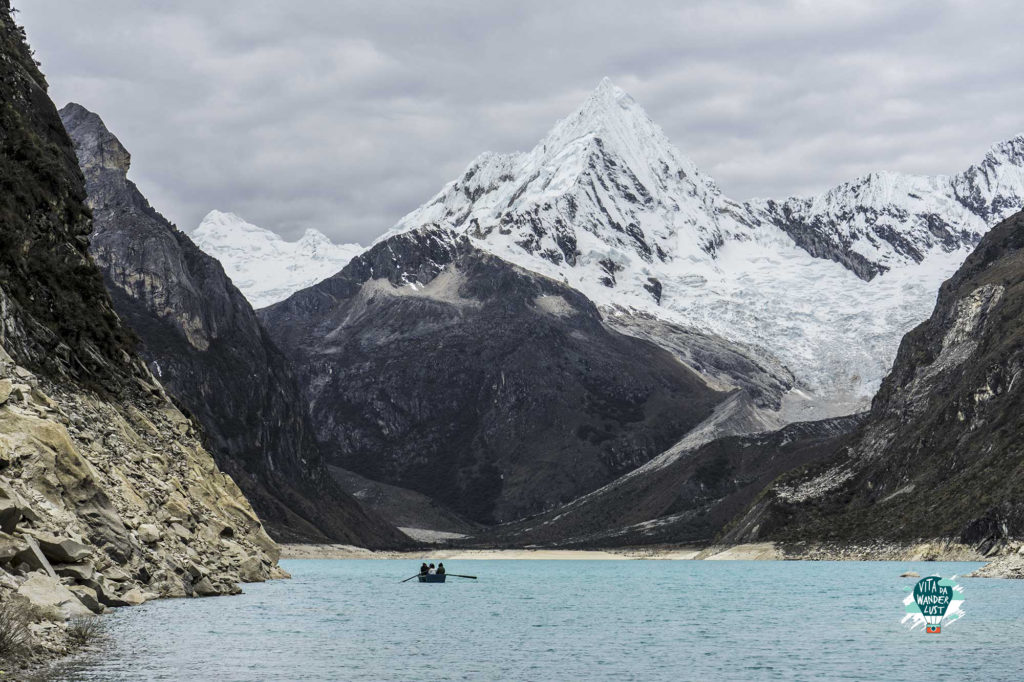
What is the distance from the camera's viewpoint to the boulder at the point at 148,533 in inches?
2830

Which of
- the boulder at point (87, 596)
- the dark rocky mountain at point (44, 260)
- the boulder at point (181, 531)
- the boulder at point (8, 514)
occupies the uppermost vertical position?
the dark rocky mountain at point (44, 260)

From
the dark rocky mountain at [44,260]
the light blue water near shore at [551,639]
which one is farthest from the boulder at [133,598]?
the dark rocky mountain at [44,260]

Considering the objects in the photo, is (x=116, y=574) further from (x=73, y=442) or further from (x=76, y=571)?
(x=76, y=571)

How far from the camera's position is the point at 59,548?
52.7m

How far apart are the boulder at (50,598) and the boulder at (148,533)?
21111 mm

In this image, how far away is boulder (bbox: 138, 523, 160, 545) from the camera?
71.9 metres

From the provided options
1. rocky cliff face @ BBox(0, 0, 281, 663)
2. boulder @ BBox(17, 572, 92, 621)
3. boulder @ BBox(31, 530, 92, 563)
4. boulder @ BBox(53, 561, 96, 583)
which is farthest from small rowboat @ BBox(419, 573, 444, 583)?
boulder @ BBox(17, 572, 92, 621)

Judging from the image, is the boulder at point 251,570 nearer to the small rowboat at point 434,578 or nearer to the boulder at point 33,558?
the small rowboat at point 434,578

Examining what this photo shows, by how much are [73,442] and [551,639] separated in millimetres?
28518

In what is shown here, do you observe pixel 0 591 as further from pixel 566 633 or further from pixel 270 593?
pixel 270 593

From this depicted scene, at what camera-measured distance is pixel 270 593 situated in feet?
337

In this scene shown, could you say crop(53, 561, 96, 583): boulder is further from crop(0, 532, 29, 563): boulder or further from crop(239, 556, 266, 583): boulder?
crop(239, 556, 266, 583): boulder

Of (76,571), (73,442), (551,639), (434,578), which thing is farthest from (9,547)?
(434,578)

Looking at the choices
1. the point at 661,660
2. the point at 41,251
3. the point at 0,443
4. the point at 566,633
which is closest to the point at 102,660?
the point at 0,443
